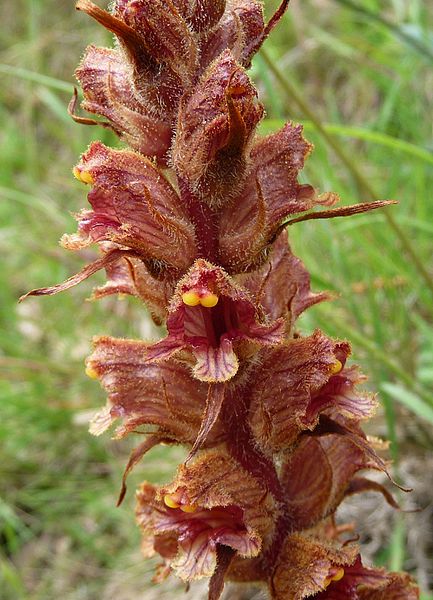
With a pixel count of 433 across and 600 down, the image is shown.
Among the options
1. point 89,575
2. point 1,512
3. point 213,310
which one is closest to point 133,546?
point 89,575

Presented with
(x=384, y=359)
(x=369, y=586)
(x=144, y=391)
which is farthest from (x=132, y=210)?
(x=384, y=359)

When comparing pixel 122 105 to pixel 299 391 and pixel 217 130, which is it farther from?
pixel 299 391

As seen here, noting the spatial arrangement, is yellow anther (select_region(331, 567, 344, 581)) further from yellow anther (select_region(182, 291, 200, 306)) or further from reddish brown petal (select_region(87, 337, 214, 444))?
yellow anther (select_region(182, 291, 200, 306))

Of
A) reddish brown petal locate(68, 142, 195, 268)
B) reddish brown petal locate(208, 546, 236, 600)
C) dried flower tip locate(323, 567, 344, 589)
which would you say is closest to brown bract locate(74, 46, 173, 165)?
reddish brown petal locate(68, 142, 195, 268)

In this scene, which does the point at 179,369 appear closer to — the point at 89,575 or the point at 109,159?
the point at 109,159

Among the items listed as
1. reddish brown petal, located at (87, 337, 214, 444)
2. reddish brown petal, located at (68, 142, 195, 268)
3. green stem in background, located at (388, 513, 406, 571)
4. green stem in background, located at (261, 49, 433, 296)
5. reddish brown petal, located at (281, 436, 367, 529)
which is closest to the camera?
reddish brown petal, located at (68, 142, 195, 268)

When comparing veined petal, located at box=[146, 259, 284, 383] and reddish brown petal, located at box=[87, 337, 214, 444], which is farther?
reddish brown petal, located at box=[87, 337, 214, 444]

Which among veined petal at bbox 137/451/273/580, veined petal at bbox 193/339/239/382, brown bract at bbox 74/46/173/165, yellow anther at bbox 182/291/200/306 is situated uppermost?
brown bract at bbox 74/46/173/165
